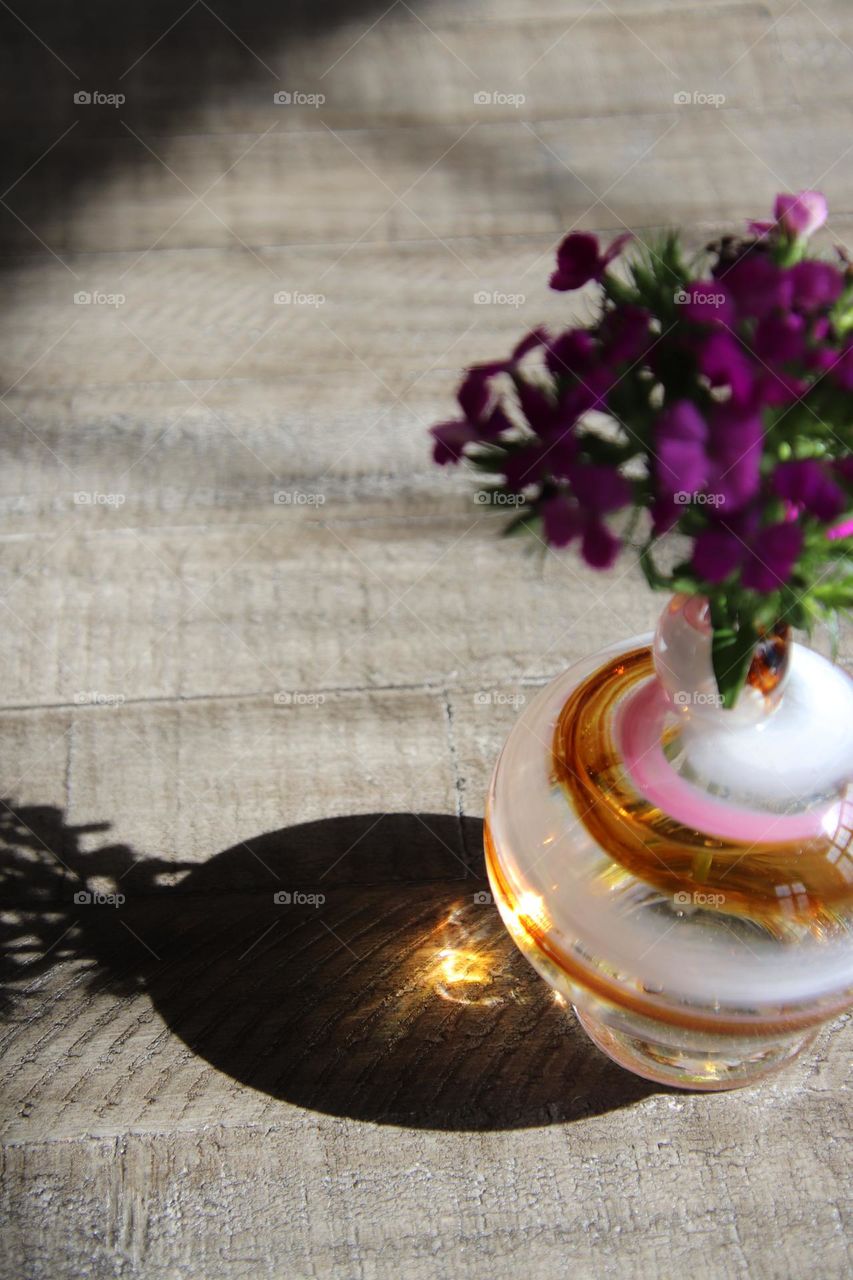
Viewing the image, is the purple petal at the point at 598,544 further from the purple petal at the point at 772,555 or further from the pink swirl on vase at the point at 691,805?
the pink swirl on vase at the point at 691,805

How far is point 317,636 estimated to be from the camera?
1.18m

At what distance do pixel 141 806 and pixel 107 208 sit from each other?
0.91m

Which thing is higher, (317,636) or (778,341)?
(778,341)

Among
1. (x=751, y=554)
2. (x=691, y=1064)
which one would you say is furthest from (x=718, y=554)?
(x=691, y=1064)

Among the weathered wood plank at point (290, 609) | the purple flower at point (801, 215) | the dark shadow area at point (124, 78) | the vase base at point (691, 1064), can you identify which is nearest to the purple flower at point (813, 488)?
the purple flower at point (801, 215)

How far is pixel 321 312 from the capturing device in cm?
147

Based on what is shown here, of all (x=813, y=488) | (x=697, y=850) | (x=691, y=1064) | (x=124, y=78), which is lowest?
(x=124, y=78)

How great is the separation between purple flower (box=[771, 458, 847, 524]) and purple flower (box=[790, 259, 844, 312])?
0.21 ft

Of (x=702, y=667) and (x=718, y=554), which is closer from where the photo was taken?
(x=718, y=554)

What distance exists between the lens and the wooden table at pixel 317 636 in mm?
831

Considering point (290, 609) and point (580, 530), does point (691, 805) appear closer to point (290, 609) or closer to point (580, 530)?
point (580, 530)

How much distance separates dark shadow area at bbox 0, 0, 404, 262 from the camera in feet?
5.41

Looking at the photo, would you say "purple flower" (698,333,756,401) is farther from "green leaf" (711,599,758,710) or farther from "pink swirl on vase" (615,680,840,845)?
"pink swirl on vase" (615,680,840,845)

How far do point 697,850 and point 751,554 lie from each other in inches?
9.1
